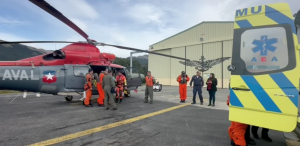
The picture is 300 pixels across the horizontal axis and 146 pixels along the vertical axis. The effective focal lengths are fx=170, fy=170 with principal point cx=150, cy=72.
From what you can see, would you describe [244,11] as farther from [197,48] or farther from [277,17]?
[197,48]

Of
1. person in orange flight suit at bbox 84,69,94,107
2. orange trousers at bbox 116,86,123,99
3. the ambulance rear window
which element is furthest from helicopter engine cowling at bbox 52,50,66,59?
the ambulance rear window

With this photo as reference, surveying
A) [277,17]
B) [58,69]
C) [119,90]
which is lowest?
[119,90]

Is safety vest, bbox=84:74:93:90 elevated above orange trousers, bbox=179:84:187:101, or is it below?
above

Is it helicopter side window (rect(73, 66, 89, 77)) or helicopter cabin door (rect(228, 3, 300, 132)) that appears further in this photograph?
helicopter side window (rect(73, 66, 89, 77))

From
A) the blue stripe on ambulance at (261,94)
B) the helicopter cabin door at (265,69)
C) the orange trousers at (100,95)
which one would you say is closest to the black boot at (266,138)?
the helicopter cabin door at (265,69)

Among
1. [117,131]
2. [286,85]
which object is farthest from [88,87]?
[286,85]

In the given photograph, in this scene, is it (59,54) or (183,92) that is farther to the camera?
(183,92)

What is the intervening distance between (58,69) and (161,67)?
74.7ft

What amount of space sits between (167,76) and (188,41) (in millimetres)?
6752

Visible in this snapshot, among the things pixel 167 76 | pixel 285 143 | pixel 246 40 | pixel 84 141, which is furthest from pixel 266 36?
pixel 167 76

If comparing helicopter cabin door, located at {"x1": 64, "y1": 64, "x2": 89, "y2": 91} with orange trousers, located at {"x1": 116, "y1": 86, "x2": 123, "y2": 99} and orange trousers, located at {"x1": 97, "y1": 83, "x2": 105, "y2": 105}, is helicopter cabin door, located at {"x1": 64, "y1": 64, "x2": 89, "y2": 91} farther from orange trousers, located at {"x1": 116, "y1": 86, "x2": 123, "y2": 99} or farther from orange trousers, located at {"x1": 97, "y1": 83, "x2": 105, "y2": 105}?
orange trousers, located at {"x1": 116, "y1": 86, "x2": 123, "y2": 99}

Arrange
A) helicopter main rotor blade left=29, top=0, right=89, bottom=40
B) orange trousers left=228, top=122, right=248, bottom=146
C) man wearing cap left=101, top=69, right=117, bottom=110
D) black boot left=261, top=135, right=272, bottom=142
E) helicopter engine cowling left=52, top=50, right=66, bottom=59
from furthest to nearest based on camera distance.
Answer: helicopter engine cowling left=52, top=50, right=66, bottom=59
man wearing cap left=101, top=69, right=117, bottom=110
helicopter main rotor blade left=29, top=0, right=89, bottom=40
black boot left=261, top=135, right=272, bottom=142
orange trousers left=228, top=122, right=248, bottom=146

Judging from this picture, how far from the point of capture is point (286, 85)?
2.47m

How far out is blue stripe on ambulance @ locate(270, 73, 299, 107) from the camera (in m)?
2.39
